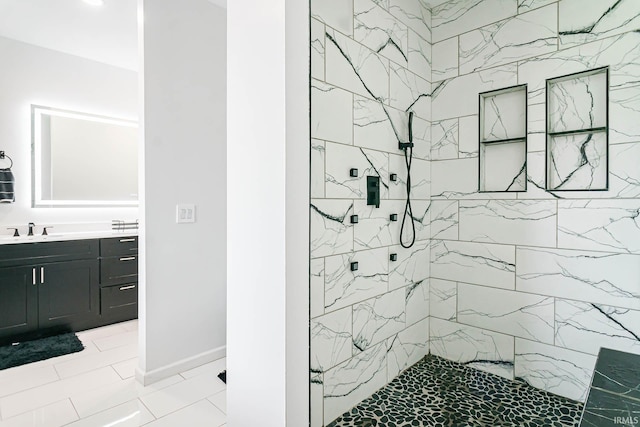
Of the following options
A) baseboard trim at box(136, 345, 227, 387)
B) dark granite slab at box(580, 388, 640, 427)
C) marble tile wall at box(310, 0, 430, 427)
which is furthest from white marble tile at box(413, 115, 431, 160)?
baseboard trim at box(136, 345, 227, 387)

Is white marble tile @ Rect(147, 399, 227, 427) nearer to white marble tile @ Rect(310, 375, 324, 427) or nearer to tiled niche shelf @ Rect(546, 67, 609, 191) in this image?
white marble tile @ Rect(310, 375, 324, 427)

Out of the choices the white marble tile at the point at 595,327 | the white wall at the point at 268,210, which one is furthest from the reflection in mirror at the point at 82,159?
the white marble tile at the point at 595,327

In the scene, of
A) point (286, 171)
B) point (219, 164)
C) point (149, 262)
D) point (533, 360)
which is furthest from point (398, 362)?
point (219, 164)

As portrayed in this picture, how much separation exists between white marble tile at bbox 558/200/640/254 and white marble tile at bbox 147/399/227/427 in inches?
87.0

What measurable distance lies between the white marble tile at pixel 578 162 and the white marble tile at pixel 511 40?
543 mm

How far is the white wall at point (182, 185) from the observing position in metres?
2.33

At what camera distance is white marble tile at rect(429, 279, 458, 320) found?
2384 mm

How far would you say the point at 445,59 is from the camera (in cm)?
241

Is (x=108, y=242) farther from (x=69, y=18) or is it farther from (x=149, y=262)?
(x=69, y=18)

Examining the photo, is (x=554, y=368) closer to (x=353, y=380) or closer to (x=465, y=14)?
(x=353, y=380)

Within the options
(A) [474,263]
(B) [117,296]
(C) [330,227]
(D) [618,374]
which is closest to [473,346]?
(A) [474,263]

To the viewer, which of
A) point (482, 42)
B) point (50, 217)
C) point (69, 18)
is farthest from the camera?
point (50, 217)

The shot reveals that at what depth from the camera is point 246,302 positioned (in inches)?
55.4

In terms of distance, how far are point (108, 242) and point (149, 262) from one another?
1.45 metres
